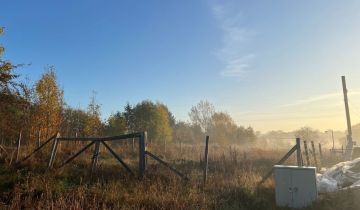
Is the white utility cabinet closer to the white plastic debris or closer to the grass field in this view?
the grass field

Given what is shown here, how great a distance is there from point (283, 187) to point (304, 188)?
556 mm

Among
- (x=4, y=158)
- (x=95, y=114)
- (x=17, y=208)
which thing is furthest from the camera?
(x=95, y=114)

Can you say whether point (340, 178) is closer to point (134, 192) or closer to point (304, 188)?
point (304, 188)

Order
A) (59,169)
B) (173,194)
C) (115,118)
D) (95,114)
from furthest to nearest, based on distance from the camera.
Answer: (115,118)
(95,114)
(59,169)
(173,194)

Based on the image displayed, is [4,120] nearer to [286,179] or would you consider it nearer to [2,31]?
[2,31]

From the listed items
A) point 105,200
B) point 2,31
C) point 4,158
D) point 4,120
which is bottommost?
point 105,200

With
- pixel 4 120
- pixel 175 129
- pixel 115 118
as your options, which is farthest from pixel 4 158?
pixel 175 129

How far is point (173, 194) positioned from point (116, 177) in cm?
313

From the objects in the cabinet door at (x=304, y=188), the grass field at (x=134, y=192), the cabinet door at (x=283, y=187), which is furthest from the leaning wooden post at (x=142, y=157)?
the cabinet door at (x=304, y=188)

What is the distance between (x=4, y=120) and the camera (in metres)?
20.2

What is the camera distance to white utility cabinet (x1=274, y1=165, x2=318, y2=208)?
8672 millimetres

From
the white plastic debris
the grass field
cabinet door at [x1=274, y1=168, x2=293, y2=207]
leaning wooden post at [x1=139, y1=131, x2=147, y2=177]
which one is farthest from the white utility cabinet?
leaning wooden post at [x1=139, y1=131, x2=147, y2=177]

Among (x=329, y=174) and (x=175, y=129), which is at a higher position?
(x=175, y=129)

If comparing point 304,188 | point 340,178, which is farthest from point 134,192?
point 340,178
